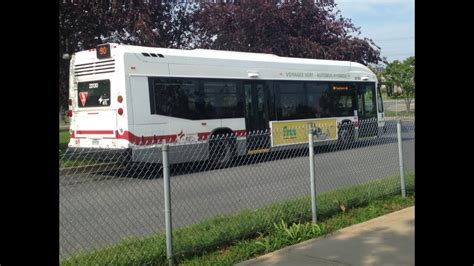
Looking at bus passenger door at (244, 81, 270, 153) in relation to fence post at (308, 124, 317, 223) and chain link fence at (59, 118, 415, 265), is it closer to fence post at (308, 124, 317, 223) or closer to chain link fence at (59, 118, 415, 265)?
chain link fence at (59, 118, 415, 265)

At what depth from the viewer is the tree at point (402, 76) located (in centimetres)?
3619

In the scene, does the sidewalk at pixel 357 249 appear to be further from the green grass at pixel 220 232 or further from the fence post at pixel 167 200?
the fence post at pixel 167 200

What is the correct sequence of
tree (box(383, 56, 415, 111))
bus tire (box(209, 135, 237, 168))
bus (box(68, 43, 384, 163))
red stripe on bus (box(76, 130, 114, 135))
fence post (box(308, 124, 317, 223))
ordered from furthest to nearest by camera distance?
1. tree (box(383, 56, 415, 111))
2. bus tire (box(209, 135, 237, 168))
3. red stripe on bus (box(76, 130, 114, 135))
4. bus (box(68, 43, 384, 163))
5. fence post (box(308, 124, 317, 223))

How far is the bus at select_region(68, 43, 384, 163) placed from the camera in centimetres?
1122

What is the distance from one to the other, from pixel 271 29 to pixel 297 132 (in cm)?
880

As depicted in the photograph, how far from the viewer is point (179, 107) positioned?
12055 millimetres

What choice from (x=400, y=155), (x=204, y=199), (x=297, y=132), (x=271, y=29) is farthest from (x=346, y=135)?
(x=271, y=29)

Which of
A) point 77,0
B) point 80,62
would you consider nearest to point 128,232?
point 80,62

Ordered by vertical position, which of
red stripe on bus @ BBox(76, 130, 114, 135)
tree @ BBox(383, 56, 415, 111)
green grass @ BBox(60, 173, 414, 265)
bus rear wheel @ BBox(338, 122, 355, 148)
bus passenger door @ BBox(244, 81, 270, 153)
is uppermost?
tree @ BBox(383, 56, 415, 111)

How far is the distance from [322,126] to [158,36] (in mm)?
6586

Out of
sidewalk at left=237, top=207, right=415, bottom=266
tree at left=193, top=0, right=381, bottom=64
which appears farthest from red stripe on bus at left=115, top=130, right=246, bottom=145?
tree at left=193, top=0, right=381, bottom=64

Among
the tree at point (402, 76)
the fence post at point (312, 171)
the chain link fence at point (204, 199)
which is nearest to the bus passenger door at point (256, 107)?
the chain link fence at point (204, 199)

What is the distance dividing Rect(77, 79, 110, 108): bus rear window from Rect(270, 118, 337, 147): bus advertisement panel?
4742mm
